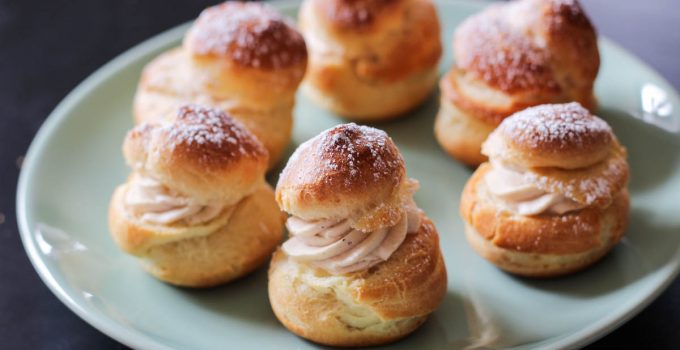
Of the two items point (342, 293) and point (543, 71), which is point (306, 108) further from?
point (342, 293)

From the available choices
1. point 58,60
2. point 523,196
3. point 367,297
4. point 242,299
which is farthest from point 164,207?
point 58,60

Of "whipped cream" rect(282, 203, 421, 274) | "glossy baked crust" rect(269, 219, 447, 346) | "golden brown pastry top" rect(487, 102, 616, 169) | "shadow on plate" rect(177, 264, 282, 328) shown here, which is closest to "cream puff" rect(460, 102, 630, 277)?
"golden brown pastry top" rect(487, 102, 616, 169)

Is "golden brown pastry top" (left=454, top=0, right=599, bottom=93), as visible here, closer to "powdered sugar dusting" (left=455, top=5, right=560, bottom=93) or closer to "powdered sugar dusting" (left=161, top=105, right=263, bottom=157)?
"powdered sugar dusting" (left=455, top=5, right=560, bottom=93)

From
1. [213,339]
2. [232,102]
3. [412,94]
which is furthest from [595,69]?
[213,339]

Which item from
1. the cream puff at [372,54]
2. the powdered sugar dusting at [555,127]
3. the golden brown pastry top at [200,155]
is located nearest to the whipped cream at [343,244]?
the golden brown pastry top at [200,155]

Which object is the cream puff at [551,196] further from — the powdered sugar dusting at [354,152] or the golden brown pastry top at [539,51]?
the powdered sugar dusting at [354,152]

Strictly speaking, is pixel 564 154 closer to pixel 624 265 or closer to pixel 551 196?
pixel 551 196

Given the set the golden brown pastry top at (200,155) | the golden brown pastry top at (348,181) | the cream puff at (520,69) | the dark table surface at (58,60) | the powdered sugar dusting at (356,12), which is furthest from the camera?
the powdered sugar dusting at (356,12)
